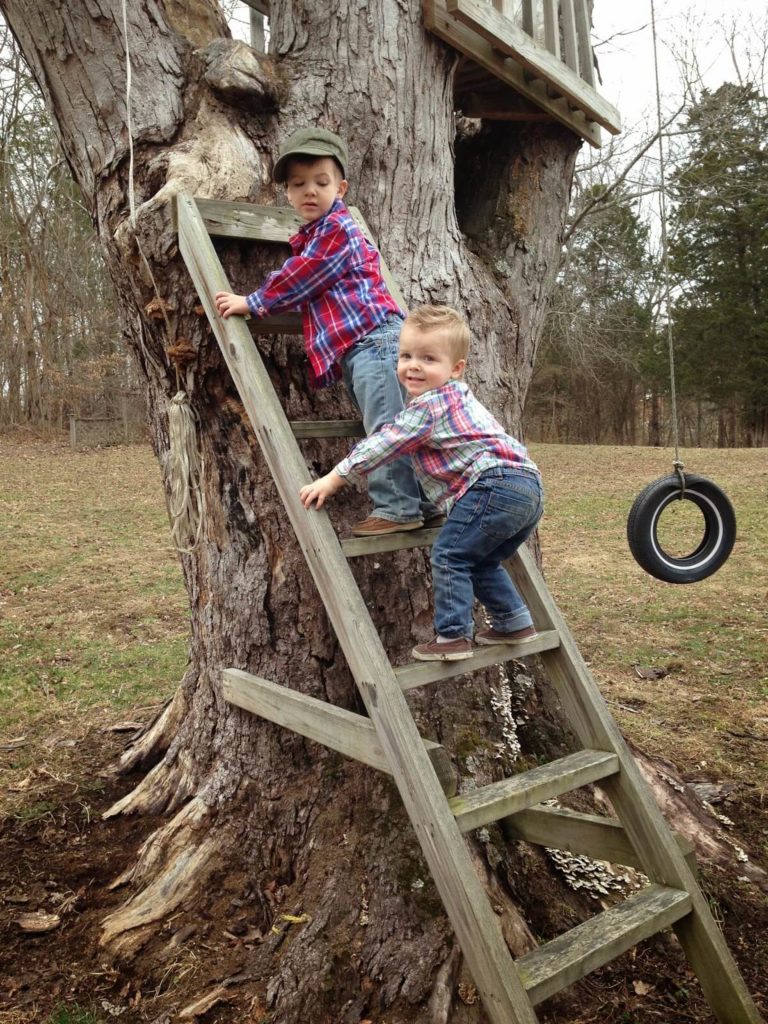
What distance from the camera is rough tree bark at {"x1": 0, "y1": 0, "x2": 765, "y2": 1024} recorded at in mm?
3287

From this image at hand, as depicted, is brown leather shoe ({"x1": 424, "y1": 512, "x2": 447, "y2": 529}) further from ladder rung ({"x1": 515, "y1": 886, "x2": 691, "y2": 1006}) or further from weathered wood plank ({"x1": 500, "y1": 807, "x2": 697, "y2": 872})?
ladder rung ({"x1": 515, "y1": 886, "x2": 691, "y2": 1006})

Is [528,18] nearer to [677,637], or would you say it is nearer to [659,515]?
[659,515]

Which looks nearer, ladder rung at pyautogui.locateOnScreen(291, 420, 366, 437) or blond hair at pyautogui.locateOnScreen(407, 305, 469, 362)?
blond hair at pyautogui.locateOnScreen(407, 305, 469, 362)

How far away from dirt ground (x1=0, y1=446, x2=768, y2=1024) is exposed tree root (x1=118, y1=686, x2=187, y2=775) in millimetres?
96

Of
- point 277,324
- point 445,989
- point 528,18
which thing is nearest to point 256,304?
point 277,324

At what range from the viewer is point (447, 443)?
2908 millimetres

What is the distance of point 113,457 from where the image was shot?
1942cm

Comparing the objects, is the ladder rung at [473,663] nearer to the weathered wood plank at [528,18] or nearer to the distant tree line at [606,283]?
the weathered wood plank at [528,18]

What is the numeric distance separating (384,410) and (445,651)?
907 mm

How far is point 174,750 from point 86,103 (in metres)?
2.86

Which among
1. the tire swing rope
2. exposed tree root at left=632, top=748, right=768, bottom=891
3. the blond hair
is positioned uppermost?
the blond hair

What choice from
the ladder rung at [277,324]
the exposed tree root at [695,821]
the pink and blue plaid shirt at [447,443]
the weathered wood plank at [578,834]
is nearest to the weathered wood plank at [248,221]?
the ladder rung at [277,324]

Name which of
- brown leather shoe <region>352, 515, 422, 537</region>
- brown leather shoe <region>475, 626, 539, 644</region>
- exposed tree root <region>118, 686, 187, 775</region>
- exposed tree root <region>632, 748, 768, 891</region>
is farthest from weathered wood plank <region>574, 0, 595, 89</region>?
exposed tree root <region>118, 686, 187, 775</region>

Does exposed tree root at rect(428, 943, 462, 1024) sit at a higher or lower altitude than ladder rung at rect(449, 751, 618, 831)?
lower
